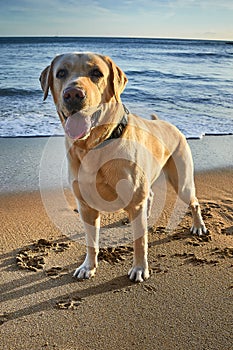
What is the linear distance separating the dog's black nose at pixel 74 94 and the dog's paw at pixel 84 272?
1.30 metres

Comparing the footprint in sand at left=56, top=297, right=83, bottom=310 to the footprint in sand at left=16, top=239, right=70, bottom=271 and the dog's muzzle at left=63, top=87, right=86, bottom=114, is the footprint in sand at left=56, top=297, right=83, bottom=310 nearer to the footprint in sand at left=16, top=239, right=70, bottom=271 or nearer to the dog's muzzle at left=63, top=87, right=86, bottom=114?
the footprint in sand at left=16, top=239, right=70, bottom=271

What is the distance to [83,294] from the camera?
2.84 meters

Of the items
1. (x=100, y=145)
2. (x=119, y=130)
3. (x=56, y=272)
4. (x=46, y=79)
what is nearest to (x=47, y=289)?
(x=56, y=272)

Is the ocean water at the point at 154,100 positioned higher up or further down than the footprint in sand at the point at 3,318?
higher up

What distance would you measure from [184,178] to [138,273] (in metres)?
1.08

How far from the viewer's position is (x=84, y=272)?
305 cm

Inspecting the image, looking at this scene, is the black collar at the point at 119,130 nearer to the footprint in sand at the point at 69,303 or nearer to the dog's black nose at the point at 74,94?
the dog's black nose at the point at 74,94

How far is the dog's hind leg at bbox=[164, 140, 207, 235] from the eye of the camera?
12.0ft

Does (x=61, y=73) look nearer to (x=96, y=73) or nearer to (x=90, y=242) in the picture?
(x=96, y=73)

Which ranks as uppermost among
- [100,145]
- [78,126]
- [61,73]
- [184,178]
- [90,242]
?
[61,73]

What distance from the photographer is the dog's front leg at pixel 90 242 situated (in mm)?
3039

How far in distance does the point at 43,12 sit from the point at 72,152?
96.6 feet

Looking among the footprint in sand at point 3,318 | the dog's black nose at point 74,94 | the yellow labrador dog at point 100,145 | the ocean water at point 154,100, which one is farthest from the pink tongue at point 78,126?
the ocean water at point 154,100

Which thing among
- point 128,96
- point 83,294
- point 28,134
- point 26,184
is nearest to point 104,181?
point 83,294
